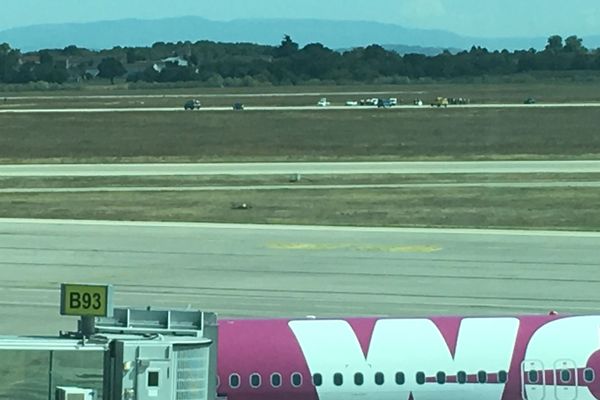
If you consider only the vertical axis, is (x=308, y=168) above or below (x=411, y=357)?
below

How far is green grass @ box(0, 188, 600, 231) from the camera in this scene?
166 ft

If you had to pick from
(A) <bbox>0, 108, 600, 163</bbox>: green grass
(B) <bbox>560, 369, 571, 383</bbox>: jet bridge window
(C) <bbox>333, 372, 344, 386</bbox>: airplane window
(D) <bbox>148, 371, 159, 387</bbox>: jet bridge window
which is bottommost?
(A) <bbox>0, 108, 600, 163</bbox>: green grass

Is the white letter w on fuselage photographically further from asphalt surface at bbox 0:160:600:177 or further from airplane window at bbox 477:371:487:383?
asphalt surface at bbox 0:160:600:177

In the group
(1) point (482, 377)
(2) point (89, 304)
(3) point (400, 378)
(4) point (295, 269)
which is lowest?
(4) point (295, 269)

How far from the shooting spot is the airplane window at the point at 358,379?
19.1 metres

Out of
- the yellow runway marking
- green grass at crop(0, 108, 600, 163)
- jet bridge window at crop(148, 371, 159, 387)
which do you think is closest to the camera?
jet bridge window at crop(148, 371, 159, 387)

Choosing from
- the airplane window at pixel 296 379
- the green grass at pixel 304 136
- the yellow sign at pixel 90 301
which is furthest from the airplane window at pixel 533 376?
the green grass at pixel 304 136

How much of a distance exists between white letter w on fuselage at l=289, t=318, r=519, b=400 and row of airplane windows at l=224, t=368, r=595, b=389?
4 cm

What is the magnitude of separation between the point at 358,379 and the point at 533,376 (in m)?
2.43

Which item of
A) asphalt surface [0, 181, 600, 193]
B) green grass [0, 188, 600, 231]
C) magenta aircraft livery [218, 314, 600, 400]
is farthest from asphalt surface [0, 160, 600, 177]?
magenta aircraft livery [218, 314, 600, 400]

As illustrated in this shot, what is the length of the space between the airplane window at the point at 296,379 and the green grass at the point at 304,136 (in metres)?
64.7

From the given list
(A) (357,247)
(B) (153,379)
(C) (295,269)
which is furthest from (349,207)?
(B) (153,379)

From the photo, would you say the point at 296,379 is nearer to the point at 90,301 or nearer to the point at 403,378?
the point at 403,378

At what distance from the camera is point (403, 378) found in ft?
62.4
